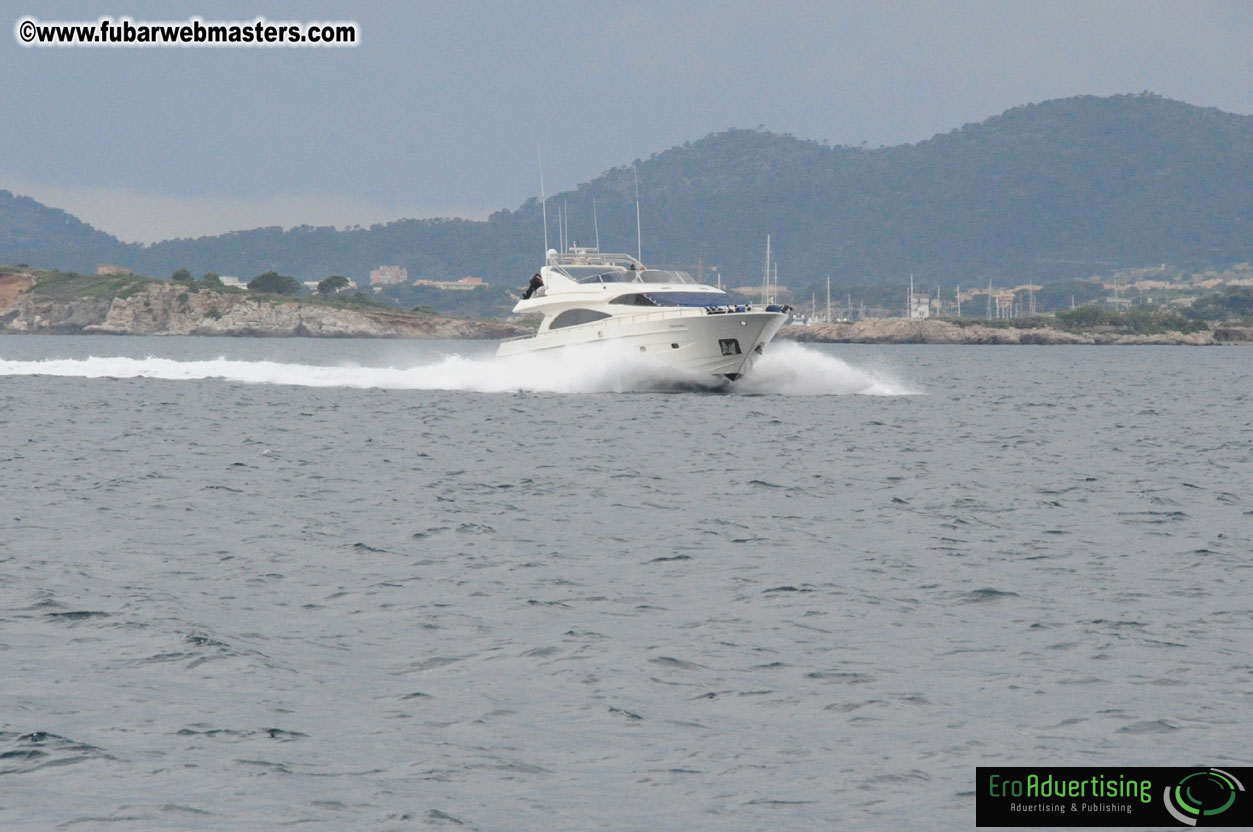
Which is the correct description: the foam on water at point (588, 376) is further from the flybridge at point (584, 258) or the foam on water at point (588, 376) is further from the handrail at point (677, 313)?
the flybridge at point (584, 258)

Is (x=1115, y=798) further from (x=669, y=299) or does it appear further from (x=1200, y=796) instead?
(x=669, y=299)

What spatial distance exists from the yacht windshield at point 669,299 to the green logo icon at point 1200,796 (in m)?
37.8

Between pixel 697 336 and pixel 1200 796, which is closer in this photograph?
pixel 1200 796

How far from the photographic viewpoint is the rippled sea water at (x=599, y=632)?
10430mm

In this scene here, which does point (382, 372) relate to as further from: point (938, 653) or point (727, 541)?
point (938, 653)

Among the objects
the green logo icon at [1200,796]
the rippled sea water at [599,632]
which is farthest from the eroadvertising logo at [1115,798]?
the rippled sea water at [599,632]

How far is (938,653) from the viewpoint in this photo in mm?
14156

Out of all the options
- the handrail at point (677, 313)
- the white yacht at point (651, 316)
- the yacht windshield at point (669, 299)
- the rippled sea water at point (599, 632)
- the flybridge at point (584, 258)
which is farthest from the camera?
the flybridge at point (584, 258)

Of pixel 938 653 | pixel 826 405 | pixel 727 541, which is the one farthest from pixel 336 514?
pixel 826 405

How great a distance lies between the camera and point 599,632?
15016mm

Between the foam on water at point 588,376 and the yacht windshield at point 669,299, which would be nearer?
the yacht windshield at point 669,299

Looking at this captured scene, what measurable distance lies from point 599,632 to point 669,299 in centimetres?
3325

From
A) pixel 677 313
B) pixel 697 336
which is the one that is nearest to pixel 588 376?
pixel 677 313

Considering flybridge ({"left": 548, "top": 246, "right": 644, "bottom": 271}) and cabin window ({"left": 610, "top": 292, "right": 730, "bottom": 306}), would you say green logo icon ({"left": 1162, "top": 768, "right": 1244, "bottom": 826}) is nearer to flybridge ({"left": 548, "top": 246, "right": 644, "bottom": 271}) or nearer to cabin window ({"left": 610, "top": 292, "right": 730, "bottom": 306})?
cabin window ({"left": 610, "top": 292, "right": 730, "bottom": 306})
